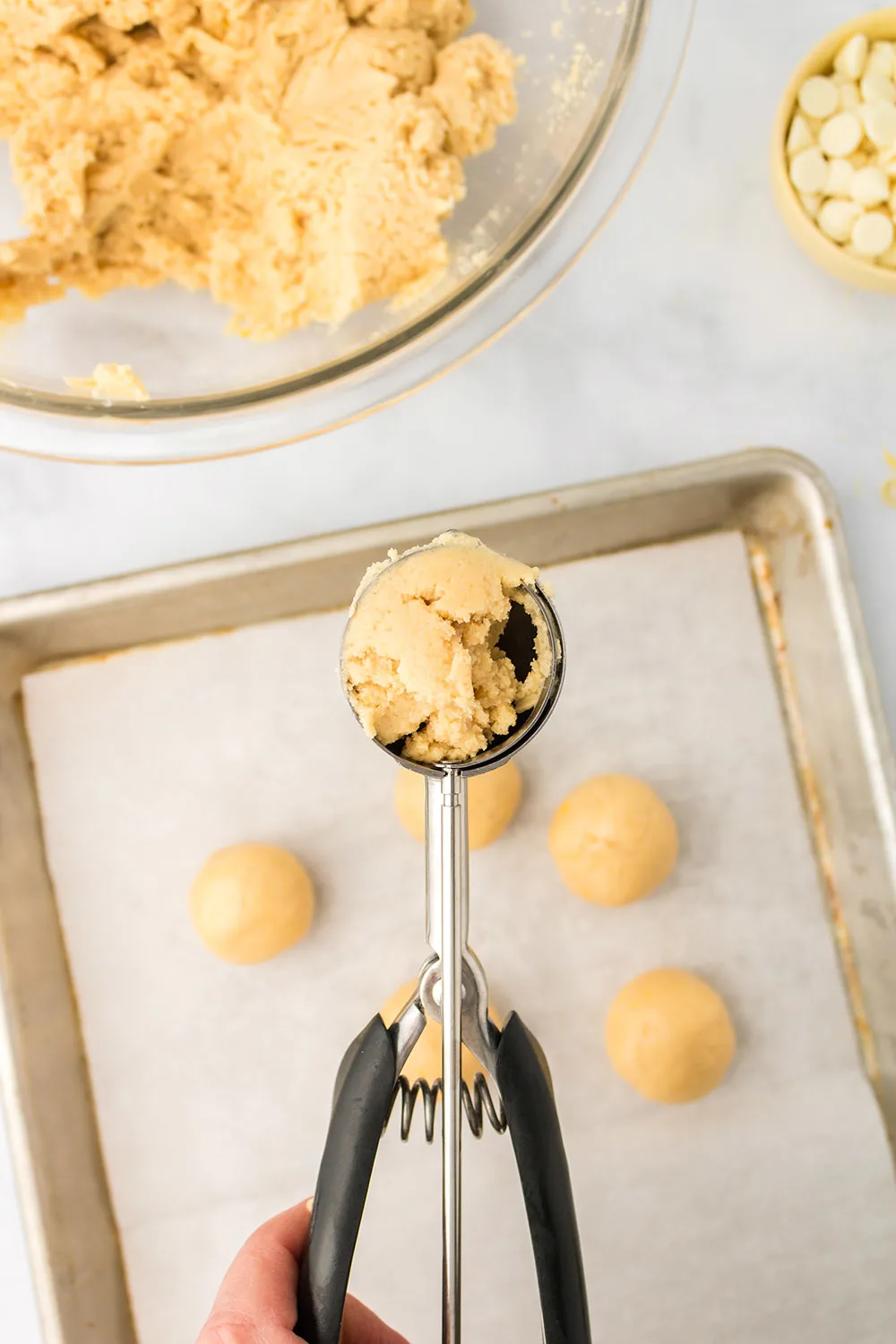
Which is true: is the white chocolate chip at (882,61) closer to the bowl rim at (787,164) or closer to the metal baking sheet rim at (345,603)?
the bowl rim at (787,164)

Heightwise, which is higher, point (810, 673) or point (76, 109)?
point (76, 109)

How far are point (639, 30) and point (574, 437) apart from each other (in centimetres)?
30

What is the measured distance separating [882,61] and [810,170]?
10 cm

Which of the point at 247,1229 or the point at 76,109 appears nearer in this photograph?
the point at 76,109

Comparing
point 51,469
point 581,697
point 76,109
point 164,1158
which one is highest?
point 76,109

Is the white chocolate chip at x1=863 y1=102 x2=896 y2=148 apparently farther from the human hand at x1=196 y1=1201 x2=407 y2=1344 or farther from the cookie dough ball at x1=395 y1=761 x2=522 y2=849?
the human hand at x1=196 y1=1201 x2=407 y2=1344

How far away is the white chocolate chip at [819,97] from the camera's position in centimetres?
84

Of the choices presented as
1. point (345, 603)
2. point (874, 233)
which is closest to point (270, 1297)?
point (345, 603)

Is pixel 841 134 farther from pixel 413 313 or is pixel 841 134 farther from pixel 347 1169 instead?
pixel 347 1169

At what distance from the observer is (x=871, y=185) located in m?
0.82

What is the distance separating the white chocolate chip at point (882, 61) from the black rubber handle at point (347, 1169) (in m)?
0.82

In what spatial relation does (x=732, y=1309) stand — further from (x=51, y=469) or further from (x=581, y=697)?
(x=51, y=469)

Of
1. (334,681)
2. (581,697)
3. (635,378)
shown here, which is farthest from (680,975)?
(635,378)

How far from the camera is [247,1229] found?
2.84 ft
